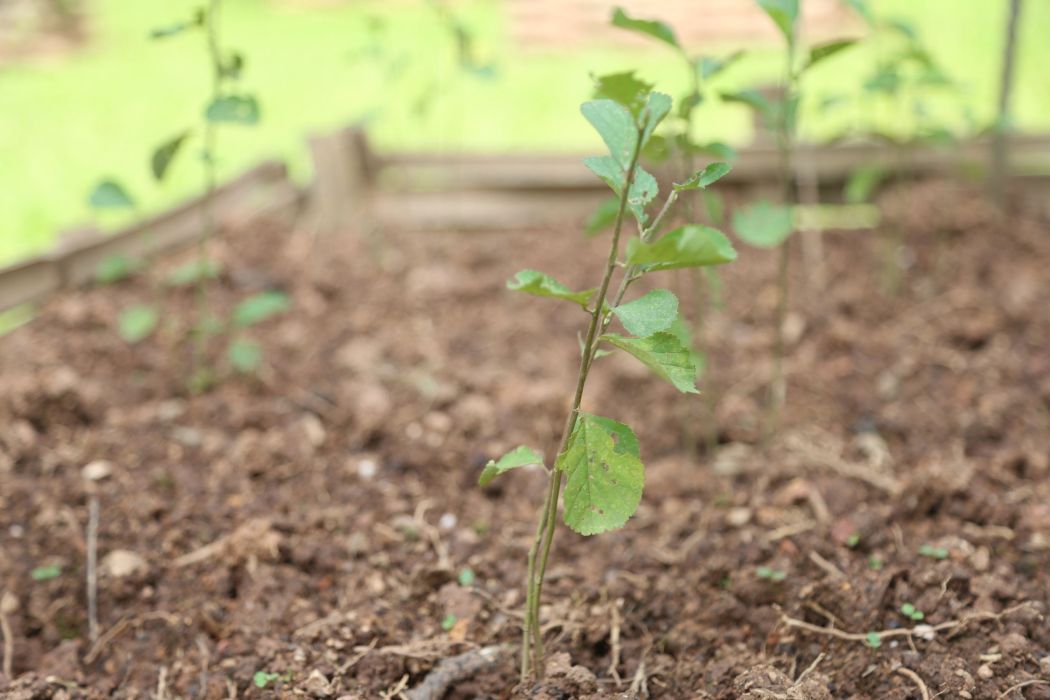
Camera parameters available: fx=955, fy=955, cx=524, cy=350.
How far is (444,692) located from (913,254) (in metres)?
2.14

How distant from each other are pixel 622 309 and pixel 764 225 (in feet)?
2.38

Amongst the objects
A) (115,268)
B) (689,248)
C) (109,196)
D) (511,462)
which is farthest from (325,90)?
(689,248)

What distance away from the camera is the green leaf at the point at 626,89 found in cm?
97

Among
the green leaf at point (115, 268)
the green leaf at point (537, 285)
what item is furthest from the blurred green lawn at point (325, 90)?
the green leaf at point (537, 285)

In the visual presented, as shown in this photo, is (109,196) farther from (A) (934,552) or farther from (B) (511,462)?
(A) (934,552)

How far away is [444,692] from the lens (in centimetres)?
131

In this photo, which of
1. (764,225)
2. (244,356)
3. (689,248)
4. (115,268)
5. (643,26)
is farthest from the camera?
(115,268)

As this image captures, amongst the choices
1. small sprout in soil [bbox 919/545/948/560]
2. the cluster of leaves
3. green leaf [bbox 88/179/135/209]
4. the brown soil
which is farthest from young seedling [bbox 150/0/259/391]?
small sprout in soil [bbox 919/545/948/560]

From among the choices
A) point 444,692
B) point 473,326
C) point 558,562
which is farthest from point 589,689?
point 473,326

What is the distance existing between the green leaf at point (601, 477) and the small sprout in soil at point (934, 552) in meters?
0.65

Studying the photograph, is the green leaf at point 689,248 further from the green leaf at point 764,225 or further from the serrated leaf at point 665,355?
the green leaf at point 764,225

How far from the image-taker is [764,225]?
5.52 feet

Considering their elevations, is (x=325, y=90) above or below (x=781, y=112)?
below

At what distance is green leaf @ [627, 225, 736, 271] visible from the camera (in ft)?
3.05
